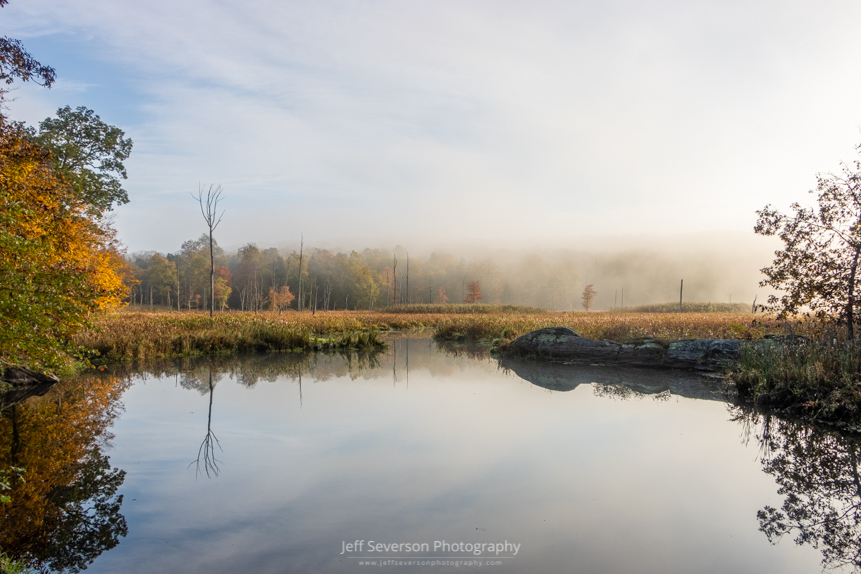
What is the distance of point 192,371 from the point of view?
12195 millimetres

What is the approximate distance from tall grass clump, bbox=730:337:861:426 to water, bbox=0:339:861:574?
749mm

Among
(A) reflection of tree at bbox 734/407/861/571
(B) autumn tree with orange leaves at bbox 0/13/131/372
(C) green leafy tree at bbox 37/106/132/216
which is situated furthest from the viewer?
(C) green leafy tree at bbox 37/106/132/216

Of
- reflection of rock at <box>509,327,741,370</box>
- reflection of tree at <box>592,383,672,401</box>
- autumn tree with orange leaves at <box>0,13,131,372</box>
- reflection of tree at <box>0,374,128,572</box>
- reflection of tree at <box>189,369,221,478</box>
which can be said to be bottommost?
reflection of tree at <box>189,369,221,478</box>

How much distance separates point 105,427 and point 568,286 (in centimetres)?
10723

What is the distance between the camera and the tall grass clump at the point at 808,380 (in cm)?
704

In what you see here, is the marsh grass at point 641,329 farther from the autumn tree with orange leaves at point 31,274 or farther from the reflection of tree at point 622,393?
the autumn tree with orange leaves at point 31,274

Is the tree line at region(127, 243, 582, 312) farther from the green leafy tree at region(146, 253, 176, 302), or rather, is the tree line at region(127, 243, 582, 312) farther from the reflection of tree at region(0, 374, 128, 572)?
the reflection of tree at region(0, 374, 128, 572)

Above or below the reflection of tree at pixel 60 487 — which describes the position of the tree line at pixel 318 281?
above

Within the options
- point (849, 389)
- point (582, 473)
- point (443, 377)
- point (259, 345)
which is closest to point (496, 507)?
point (582, 473)

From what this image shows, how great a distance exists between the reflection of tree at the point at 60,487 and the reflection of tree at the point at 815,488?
17.3 ft

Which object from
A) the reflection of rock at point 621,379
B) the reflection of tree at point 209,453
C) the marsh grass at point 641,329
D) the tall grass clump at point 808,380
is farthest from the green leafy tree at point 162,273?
the tall grass clump at point 808,380

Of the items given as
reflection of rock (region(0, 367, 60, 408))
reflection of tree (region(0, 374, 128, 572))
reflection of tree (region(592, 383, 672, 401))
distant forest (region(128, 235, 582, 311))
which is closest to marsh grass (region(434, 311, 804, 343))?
reflection of tree (region(592, 383, 672, 401))

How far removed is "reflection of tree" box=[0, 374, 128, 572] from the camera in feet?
11.3

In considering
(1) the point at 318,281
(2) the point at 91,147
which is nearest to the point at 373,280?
(1) the point at 318,281
